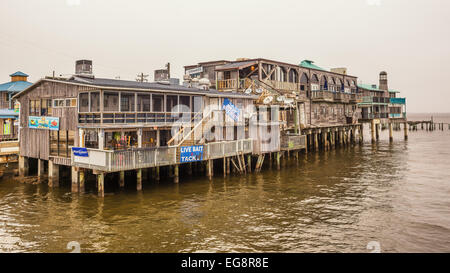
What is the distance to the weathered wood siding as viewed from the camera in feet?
81.9

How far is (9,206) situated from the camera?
2164cm

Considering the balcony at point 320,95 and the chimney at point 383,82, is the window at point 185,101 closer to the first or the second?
the balcony at point 320,95

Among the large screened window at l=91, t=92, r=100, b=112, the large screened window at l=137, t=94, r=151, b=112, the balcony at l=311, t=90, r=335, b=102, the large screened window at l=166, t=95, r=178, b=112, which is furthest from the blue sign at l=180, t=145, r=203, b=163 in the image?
the balcony at l=311, t=90, r=335, b=102

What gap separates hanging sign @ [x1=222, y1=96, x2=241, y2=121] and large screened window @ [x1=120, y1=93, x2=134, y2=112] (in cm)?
922

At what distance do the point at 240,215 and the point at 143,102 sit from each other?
14.8 metres

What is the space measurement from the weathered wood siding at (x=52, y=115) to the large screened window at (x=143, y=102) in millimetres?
5723

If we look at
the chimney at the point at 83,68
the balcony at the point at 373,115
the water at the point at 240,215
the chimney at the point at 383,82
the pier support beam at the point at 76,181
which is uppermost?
the chimney at the point at 383,82

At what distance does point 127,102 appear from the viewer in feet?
93.0

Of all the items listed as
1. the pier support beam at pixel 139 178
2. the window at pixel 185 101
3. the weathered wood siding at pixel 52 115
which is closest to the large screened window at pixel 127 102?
the weathered wood siding at pixel 52 115

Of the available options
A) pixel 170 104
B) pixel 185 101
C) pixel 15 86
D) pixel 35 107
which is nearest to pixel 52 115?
pixel 35 107

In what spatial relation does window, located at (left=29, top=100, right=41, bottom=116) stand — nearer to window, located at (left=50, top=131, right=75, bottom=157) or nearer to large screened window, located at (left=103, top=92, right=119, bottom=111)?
window, located at (left=50, top=131, right=75, bottom=157)

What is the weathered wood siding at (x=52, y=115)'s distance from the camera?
24953mm

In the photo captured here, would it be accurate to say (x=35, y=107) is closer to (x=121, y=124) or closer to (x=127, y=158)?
(x=121, y=124)

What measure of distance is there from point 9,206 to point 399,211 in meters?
24.6
